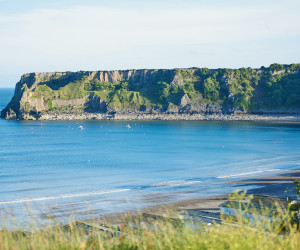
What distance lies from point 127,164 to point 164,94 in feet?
304

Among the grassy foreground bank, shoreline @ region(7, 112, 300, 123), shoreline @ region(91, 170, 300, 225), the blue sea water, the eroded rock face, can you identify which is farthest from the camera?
the eroded rock face

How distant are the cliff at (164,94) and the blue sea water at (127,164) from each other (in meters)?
37.9

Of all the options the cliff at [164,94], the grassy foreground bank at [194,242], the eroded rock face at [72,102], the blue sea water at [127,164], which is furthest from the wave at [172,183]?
the eroded rock face at [72,102]

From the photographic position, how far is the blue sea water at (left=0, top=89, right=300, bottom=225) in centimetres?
2950

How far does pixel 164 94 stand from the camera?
141750 millimetres

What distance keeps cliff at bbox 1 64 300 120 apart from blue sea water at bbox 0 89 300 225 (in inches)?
1492

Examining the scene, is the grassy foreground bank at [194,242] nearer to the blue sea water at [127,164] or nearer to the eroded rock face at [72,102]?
the blue sea water at [127,164]

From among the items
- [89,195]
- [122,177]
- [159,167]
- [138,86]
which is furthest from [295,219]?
[138,86]

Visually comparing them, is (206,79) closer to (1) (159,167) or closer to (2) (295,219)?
(1) (159,167)

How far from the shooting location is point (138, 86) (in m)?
156

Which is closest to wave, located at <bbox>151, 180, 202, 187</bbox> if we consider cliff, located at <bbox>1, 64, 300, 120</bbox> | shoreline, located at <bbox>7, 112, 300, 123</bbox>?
shoreline, located at <bbox>7, 112, 300, 123</bbox>

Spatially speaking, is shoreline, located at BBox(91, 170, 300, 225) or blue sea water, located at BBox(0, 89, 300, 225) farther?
blue sea water, located at BBox(0, 89, 300, 225)

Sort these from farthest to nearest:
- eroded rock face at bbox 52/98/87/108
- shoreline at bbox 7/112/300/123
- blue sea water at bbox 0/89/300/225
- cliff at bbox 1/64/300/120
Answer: eroded rock face at bbox 52/98/87/108 → cliff at bbox 1/64/300/120 → shoreline at bbox 7/112/300/123 → blue sea water at bbox 0/89/300/225

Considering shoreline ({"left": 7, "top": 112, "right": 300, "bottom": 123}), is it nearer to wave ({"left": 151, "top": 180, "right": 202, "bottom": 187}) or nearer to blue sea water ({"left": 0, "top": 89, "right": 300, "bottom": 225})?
blue sea water ({"left": 0, "top": 89, "right": 300, "bottom": 225})
